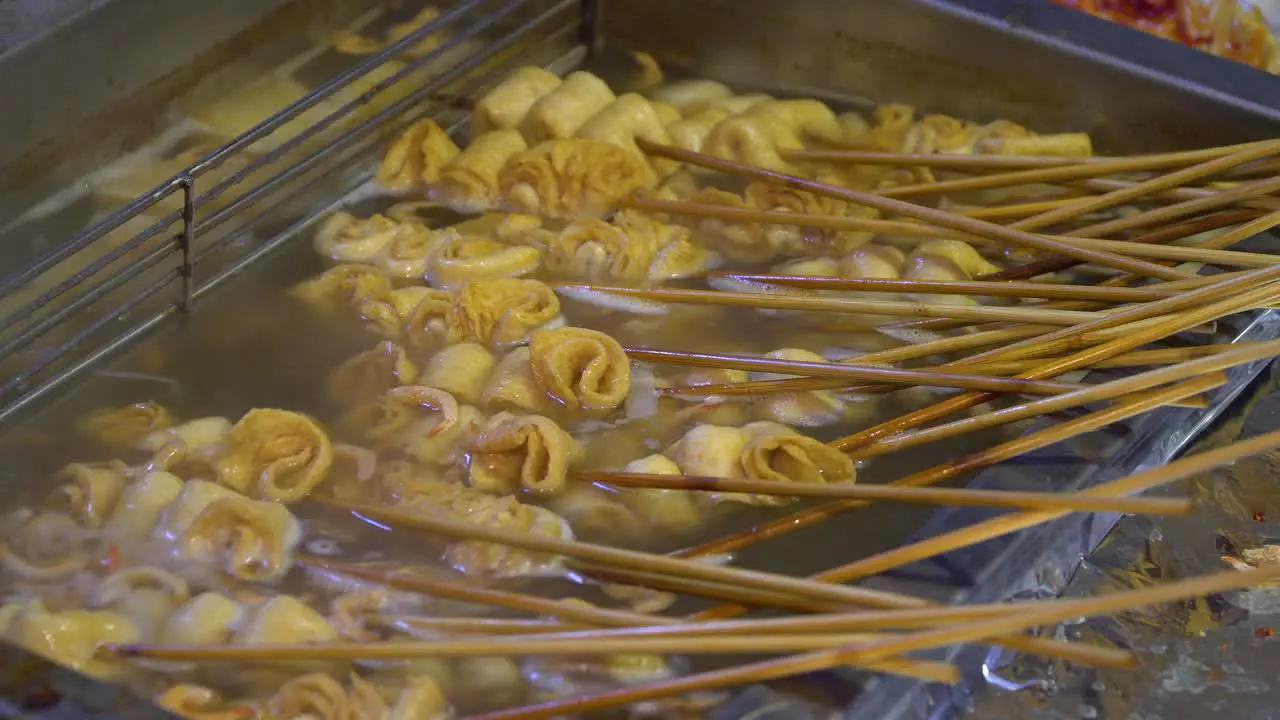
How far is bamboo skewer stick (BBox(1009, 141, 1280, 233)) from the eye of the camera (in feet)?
7.20

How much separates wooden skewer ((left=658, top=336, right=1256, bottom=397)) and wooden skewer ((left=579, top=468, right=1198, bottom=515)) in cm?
25

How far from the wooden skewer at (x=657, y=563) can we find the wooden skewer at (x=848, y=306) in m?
0.57

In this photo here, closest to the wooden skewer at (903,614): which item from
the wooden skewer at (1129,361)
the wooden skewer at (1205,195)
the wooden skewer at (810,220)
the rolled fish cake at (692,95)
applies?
the wooden skewer at (1129,361)

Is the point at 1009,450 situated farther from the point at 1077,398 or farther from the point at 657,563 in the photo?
the point at 657,563

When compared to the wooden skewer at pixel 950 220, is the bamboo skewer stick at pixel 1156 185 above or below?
above

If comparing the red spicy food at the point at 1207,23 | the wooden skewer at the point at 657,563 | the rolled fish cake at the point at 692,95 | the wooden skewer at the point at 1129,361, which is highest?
the red spicy food at the point at 1207,23

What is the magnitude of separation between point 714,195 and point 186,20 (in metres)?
0.98

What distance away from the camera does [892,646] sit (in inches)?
49.8

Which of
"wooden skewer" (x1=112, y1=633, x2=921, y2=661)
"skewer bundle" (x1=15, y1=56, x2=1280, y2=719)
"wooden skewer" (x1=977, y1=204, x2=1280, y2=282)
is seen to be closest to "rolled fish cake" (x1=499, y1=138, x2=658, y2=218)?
"skewer bundle" (x1=15, y1=56, x2=1280, y2=719)

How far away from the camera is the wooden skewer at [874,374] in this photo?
5.89ft

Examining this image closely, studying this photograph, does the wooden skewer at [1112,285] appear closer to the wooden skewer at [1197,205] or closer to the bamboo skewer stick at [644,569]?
the wooden skewer at [1197,205]

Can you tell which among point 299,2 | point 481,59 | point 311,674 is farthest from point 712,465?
point 299,2

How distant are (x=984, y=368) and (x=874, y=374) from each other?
0.16 metres

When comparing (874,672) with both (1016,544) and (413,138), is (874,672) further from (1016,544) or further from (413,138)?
(413,138)
